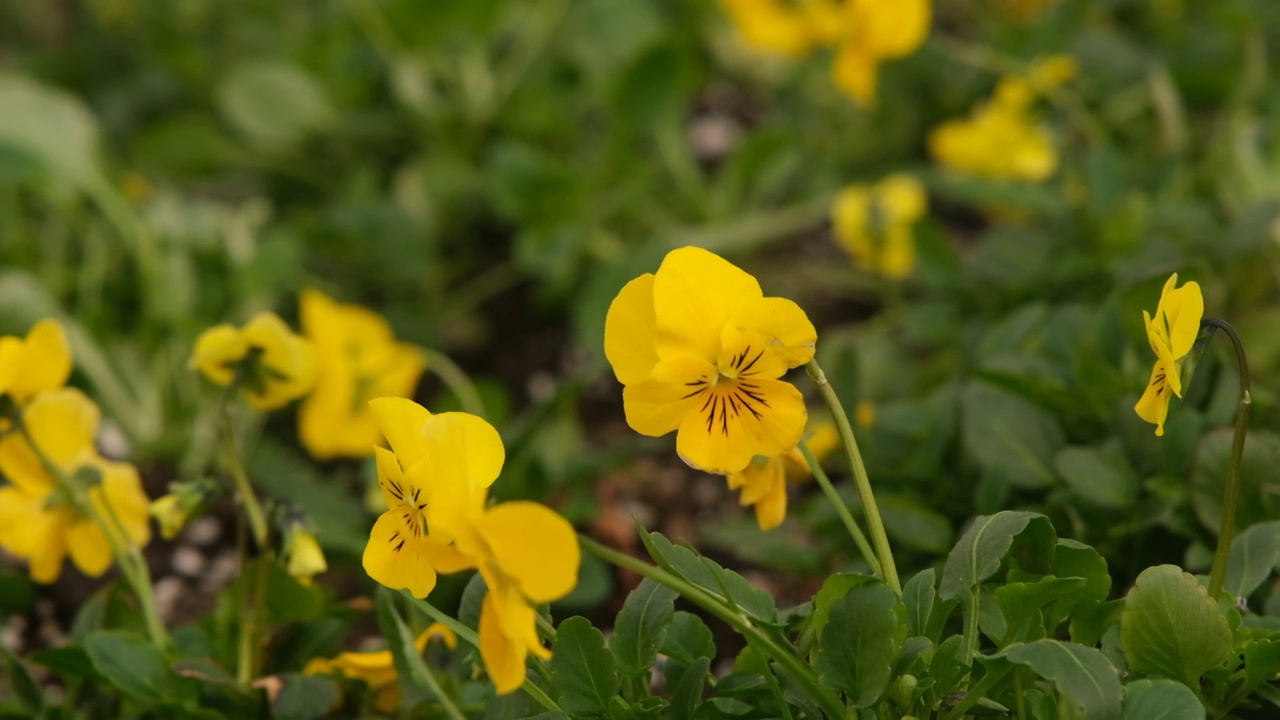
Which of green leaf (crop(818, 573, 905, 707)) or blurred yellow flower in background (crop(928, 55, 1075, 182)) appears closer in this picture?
green leaf (crop(818, 573, 905, 707))

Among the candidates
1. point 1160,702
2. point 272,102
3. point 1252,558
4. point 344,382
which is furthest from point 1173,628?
point 272,102

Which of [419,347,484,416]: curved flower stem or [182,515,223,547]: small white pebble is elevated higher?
[419,347,484,416]: curved flower stem

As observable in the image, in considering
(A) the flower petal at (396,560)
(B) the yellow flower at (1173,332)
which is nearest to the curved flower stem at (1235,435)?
(B) the yellow flower at (1173,332)

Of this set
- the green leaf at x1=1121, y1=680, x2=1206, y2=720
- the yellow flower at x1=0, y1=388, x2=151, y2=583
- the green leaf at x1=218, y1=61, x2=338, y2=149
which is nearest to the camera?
the green leaf at x1=1121, y1=680, x2=1206, y2=720

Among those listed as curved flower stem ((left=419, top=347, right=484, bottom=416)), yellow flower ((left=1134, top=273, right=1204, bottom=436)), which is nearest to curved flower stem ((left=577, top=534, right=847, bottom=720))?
yellow flower ((left=1134, top=273, right=1204, bottom=436))

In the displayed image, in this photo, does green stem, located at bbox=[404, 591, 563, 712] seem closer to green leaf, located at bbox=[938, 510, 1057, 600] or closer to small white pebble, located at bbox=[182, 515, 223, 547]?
green leaf, located at bbox=[938, 510, 1057, 600]

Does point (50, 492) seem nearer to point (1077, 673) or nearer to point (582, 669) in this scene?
point (582, 669)
